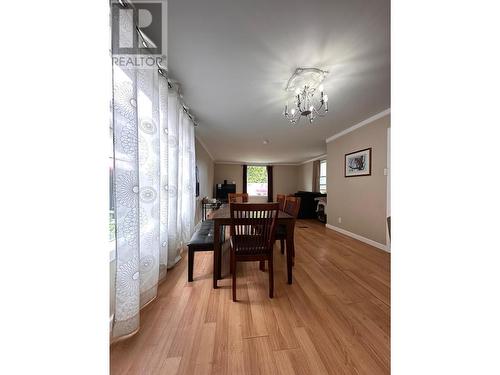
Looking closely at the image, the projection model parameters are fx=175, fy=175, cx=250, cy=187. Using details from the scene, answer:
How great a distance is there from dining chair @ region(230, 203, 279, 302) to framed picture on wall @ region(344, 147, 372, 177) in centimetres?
255

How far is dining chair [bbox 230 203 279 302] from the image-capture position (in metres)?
1.58

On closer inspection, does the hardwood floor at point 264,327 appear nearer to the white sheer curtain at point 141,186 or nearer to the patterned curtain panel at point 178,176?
the white sheer curtain at point 141,186

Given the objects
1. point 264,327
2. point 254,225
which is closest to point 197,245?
point 254,225

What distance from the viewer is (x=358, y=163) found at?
3.42 meters

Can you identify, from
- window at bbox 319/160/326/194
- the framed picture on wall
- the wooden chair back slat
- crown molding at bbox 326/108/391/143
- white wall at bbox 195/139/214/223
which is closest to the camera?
the wooden chair back slat

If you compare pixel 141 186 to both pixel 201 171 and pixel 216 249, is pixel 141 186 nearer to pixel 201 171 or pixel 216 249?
pixel 216 249

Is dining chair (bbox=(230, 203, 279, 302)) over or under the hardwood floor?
over
